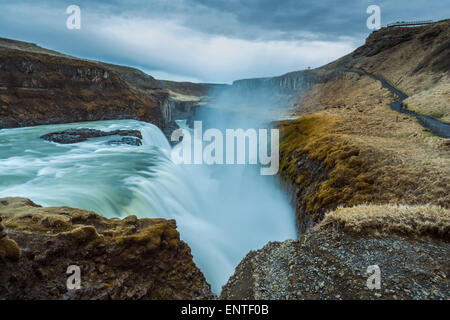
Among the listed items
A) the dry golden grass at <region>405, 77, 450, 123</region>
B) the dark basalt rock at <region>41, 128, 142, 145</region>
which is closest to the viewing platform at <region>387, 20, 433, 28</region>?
the dry golden grass at <region>405, 77, 450, 123</region>

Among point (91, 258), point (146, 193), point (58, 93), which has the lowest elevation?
point (146, 193)

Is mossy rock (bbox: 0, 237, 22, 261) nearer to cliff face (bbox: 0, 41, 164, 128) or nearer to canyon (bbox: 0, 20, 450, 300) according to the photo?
canyon (bbox: 0, 20, 450, 300)

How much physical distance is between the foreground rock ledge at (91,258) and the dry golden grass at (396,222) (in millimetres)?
5106

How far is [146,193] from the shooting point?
1462cm

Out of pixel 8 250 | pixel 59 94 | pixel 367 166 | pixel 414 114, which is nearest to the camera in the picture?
pixel 8 250

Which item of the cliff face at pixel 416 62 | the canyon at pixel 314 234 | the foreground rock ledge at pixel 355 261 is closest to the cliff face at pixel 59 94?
the canyon at pixel 314 234

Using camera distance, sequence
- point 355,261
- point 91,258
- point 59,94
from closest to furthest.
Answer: point 91,258, point 355,261, point 59,94

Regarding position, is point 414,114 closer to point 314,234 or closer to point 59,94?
point 314,234

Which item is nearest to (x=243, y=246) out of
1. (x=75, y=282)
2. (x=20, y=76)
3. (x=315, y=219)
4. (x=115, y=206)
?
(x=315, y=219)

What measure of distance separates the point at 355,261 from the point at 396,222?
251 cm

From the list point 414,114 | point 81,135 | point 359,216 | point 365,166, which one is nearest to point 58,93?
point 81,135

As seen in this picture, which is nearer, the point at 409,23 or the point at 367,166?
the point at 367,166
